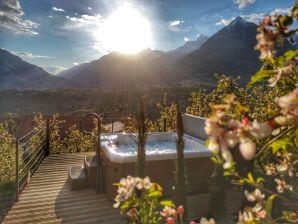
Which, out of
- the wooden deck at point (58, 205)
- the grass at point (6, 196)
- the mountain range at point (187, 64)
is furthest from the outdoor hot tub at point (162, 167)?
the mountain range at point (187, 64)

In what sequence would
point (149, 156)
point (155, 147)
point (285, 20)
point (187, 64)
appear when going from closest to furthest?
point (285, 20) < point (149, 156) < point (155, 147) < point (187, 64)

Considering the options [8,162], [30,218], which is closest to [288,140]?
[30,218]

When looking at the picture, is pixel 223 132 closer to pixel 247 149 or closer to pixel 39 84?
pixel 247 149

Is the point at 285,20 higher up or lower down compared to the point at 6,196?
higher up

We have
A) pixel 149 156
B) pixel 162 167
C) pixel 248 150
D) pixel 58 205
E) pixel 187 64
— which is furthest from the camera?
pixel 187 64

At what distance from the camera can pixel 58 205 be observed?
189 inches

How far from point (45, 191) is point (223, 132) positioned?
5.22 metres

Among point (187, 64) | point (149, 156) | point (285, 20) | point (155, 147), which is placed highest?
point (187, 64)

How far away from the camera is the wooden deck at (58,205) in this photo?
4379 millimetres

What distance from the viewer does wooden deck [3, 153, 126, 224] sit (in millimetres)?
4379

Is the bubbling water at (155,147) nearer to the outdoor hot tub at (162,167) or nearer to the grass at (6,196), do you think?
the outdoor hot tub at (162,167)

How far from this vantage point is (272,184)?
4766 mm

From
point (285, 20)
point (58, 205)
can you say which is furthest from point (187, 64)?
point (285, 20)

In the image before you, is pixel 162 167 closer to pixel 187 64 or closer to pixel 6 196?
pixel 6 196
